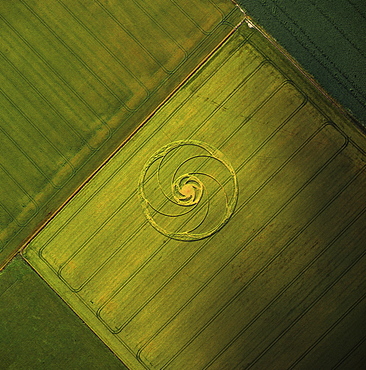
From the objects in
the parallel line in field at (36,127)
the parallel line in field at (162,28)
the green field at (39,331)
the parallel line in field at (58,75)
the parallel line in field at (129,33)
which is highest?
the parallel line in field at (162,28)

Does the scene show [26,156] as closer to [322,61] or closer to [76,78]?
[76,78]

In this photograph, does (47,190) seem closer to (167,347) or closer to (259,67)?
(167,347)

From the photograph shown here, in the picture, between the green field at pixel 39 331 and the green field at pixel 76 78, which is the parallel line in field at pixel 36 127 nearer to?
the green field at pixel 76 78

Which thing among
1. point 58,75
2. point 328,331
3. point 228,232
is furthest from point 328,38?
point 328,331

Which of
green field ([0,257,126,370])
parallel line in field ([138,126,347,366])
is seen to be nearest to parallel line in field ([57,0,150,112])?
parallel line in field ([138,126,347,366])

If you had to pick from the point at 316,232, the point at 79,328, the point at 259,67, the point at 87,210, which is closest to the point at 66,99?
the point at 87,210

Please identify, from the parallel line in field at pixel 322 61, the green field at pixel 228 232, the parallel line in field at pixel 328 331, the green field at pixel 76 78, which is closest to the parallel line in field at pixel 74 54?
the green field at pixel 76 78
